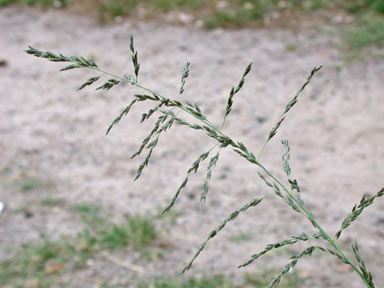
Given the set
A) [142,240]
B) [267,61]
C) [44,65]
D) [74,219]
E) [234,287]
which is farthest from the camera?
[44,65]

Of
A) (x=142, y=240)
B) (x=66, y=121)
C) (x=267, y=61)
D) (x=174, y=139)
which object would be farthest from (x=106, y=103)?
(x=142, y=240)

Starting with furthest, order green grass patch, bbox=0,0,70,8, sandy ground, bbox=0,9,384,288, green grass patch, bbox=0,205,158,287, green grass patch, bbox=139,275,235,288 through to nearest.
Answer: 1. green grass patch, bbox=0,0,70,8
2. sandy ground, bbox=0,9,384,288
3. green grass patch, bbox=0,205,158,287
4. green grass patch, bbox=139,275,235,288

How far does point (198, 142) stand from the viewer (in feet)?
15.3

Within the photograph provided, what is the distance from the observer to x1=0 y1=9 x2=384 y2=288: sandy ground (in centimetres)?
346

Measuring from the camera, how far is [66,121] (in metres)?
5.15

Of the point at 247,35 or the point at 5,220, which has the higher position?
the point at 247,35

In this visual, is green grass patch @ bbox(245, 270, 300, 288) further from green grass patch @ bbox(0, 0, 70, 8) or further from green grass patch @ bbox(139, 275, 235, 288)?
green grass patch @ bbox(0, 0, 70, 8)

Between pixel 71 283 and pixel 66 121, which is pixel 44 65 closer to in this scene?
pixel 66 121

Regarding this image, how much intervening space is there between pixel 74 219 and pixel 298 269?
56.1 inches

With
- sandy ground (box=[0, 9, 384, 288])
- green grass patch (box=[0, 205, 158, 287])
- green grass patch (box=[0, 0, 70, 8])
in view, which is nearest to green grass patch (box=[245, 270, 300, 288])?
sandy ground (box=[0, 9, 384, 288])

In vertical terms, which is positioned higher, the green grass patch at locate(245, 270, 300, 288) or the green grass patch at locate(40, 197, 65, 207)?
the green grass patch at locate(245, 270, 300, 288)

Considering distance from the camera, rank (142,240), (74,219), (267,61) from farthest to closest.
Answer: (267,61), (74,219), (142,240)

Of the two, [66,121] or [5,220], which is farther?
[66,121]

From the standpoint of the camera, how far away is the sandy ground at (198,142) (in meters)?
3.46
